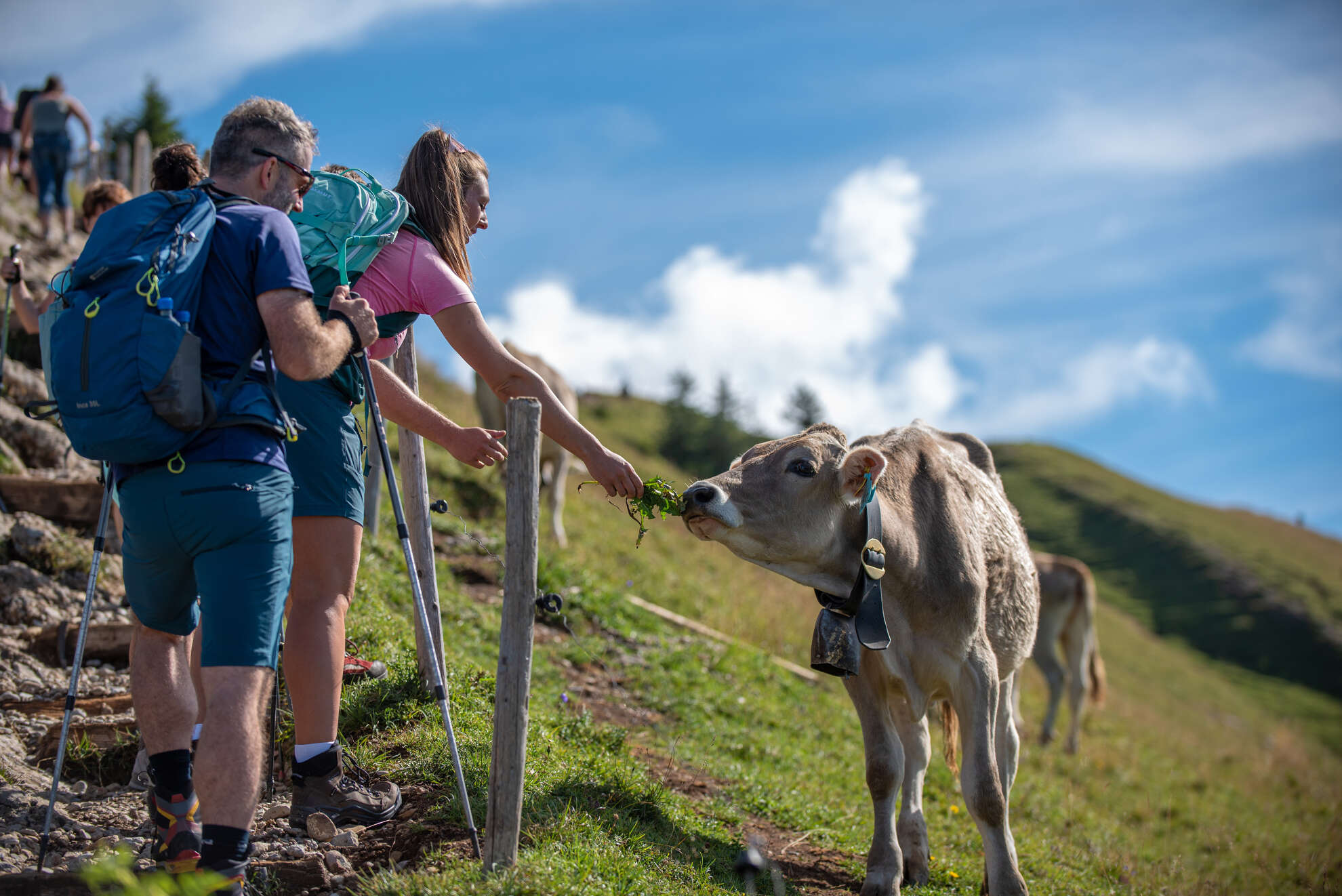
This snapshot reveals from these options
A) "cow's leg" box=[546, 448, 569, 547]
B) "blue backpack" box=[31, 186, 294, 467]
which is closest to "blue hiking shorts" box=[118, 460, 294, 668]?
"blue backpack" box=[31, 186, 294, 467]

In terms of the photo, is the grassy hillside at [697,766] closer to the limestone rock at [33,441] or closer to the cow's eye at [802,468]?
the cow's eye at [802,468]

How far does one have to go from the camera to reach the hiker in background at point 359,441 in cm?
369

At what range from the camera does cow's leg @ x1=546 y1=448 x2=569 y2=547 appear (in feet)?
39.9

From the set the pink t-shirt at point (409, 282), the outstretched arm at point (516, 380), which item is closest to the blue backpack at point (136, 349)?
the pink t-shirt at point (409, 282)

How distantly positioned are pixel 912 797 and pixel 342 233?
4.50 metres

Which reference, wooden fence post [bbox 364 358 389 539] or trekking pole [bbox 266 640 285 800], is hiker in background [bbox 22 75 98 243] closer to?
wooden fence post [bbox 364 358 389 539]

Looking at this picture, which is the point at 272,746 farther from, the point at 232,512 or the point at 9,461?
the point at 9,461

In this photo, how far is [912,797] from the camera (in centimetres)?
570

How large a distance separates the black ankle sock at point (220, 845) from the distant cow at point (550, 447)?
29.4ft

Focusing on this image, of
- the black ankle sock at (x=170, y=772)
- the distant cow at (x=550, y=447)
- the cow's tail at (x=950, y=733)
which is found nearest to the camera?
the black ankle sock at (x=170, y=772)

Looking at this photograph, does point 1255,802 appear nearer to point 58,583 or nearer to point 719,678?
point 719,678

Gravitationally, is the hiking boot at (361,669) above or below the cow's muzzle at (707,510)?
below

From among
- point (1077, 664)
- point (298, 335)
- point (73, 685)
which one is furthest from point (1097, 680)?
point (298, 335)

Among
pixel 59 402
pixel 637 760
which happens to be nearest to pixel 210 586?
pixel 59 402
